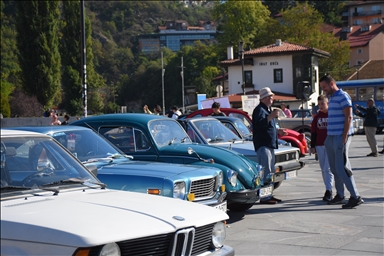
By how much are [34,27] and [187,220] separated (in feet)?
183

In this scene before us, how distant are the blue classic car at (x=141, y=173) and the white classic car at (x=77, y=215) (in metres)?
1.74

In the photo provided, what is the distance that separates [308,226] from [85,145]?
3.57 metres

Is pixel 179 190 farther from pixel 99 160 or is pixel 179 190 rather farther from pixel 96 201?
pixel 96 201

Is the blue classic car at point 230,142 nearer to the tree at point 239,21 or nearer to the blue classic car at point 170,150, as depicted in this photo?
the blue classic car at point 170,150

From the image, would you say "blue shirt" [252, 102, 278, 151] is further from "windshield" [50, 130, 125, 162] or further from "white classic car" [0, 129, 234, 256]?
"white classic car" [0, 129, 234, 256]

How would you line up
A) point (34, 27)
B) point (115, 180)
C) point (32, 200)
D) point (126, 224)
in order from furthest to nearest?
point (34, 27) → point (115, 180) → point (32, 200) → point (126, 224)

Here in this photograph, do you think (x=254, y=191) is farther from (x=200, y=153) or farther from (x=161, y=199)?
(x=161, y=199)

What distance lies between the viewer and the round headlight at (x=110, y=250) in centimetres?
415

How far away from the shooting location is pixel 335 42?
240ft

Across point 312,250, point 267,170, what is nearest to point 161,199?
point 312,250

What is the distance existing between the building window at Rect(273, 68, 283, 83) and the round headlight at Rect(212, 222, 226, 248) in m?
59.0

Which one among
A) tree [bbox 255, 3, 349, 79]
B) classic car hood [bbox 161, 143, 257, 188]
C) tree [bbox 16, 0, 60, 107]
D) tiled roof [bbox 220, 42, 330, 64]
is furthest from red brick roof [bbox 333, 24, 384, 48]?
classic car hood [bbox 161, 143, 257, 188]

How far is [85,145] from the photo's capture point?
8.55m

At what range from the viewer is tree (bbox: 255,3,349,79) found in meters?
71.8
